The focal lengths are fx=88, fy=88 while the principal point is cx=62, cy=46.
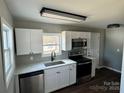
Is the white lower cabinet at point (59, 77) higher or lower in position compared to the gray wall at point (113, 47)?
lower

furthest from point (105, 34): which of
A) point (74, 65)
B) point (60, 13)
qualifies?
point (60, 13)

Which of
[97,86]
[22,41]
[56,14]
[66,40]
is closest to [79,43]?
[66,40]

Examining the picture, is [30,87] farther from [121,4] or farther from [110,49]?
[110,49]

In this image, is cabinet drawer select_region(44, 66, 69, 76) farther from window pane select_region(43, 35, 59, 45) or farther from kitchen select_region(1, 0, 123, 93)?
Answer: window pane select_region(43, 35, 59, 45)

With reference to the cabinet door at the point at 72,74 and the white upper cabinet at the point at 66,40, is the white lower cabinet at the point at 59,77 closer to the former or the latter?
the cabinet door at the point at 72,74

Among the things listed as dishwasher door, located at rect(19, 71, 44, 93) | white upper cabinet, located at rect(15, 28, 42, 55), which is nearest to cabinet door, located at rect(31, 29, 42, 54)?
white upper cabinet, located at rect(15, 28, 42, 55)

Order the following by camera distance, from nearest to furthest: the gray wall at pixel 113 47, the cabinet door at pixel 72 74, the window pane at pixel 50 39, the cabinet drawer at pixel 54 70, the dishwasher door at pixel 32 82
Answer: the dishwasher door at pixel 32 82 → the cabinet drawer at pixel 54 70 → the cabinet door at pixel 72 74 → the window pane at pixel 50 39 → the gray wall at pixel 113 47

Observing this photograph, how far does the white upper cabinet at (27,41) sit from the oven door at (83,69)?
1600 mm

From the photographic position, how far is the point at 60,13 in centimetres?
218

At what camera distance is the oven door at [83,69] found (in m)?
3.29

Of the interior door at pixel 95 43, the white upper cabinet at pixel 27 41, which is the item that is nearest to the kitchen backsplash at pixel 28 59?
the white upper cabinet at pixel 27 41

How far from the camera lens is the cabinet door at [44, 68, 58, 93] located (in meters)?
2.64

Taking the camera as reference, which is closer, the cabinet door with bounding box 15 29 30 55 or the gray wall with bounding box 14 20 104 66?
the cabinet door with bounding box 15 29 30 55

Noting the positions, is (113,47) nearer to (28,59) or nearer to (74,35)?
(74,35)
